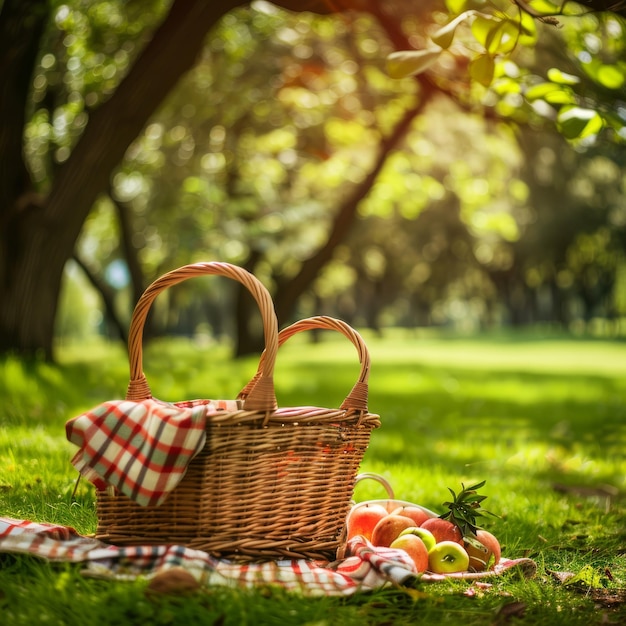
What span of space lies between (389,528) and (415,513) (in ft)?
0.71

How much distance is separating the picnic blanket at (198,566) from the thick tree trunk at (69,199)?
581 centimetres

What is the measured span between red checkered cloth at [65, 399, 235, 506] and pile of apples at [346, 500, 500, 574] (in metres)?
0.94

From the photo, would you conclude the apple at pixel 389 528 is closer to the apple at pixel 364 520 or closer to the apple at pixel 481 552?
the apple at pixel 364 520

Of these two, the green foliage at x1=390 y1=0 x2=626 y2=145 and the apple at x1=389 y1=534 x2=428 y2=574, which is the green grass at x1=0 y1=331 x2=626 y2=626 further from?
the green foliage at x1=390 y1=0 x2=626 y2=145

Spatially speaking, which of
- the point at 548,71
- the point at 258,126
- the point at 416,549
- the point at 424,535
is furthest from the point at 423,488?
the point at 258,126

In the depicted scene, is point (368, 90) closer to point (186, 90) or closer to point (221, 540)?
point (186, 90)

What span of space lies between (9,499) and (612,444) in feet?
21.7

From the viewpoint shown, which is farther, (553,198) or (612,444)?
(553,198)

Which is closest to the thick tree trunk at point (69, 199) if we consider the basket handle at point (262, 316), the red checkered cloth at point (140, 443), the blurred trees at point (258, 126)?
the blurred trees at point (258, 126)

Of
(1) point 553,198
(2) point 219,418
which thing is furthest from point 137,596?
(1) point 553,198

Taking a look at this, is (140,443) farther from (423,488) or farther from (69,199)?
(69,199)

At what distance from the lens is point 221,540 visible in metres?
3.15

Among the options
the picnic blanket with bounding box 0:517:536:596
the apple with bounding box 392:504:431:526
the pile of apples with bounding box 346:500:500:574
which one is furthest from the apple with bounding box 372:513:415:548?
the picnic blanket with bounding box 0:517:536:596

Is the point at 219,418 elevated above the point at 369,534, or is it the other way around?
the point at 219,418
